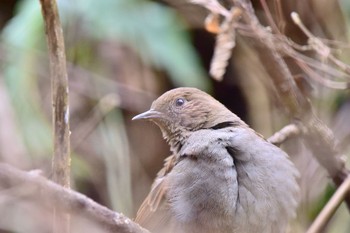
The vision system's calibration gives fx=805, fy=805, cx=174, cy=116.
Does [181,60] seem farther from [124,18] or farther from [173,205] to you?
[173,205]

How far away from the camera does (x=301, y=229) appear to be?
3578 millimetres

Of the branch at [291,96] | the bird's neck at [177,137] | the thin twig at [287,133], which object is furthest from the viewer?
the bird's neck at [177,137]

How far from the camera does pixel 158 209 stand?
11.1 ft

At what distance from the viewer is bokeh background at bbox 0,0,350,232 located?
4637mm

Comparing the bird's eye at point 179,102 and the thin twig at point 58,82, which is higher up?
the thin twig at point 58,82

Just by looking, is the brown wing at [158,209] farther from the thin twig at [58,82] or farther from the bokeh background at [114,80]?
the bokeh background at [114,80]

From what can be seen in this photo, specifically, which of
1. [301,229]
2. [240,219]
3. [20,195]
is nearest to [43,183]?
[20,195]

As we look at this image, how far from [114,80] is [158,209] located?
214 centimetres

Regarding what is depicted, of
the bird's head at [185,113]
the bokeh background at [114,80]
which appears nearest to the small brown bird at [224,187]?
the bird's head at [185,113]

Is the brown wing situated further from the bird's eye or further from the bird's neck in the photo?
the bird's eye

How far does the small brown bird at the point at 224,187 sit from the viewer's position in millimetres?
3129

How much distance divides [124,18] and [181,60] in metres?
0.43

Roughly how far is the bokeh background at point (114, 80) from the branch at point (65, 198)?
194 centimetres

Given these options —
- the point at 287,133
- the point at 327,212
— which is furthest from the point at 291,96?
the point at 327,212
